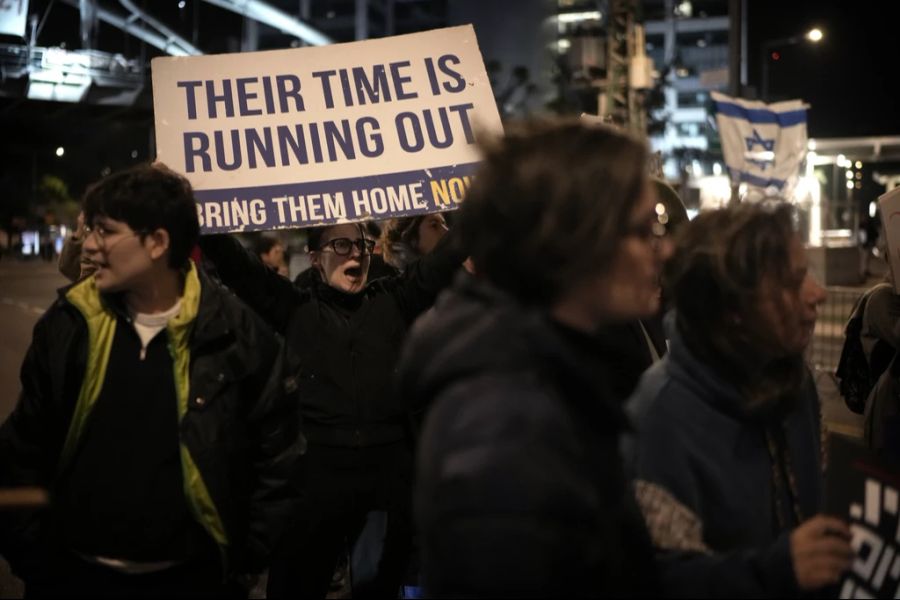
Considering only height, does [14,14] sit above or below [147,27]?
below

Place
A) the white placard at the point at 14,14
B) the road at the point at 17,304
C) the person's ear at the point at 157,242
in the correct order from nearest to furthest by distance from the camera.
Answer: the person's ear at the point at 157,242 < the road at the point at 17,304 < the white placard at the point at 14,14

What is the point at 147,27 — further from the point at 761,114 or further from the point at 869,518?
the point at 869,518

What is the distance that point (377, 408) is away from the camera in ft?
13.6

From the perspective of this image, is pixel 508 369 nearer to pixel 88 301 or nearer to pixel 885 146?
pixel 88 301

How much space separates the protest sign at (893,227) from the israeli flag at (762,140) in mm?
8234

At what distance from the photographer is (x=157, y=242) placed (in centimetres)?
289

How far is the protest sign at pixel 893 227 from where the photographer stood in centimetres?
402

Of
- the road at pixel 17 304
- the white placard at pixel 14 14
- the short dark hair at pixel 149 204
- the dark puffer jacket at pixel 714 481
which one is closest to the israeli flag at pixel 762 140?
the white placard at pixel 14 14

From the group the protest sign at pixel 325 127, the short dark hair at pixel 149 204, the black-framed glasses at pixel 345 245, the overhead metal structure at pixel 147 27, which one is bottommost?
the black-framed glasses at pixel 345 245

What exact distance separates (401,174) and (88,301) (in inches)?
72.0

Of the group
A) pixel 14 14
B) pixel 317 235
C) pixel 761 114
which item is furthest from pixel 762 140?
pixel 317 235

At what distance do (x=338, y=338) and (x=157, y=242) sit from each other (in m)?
1.39

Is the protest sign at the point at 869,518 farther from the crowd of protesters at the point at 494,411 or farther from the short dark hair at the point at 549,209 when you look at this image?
the short dark hair at the point at 549,209

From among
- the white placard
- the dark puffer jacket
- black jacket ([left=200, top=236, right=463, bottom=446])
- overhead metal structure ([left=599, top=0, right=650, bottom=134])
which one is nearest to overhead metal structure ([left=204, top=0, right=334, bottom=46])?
black jacket ([left=200, top=236, right=463, bottom=446])
